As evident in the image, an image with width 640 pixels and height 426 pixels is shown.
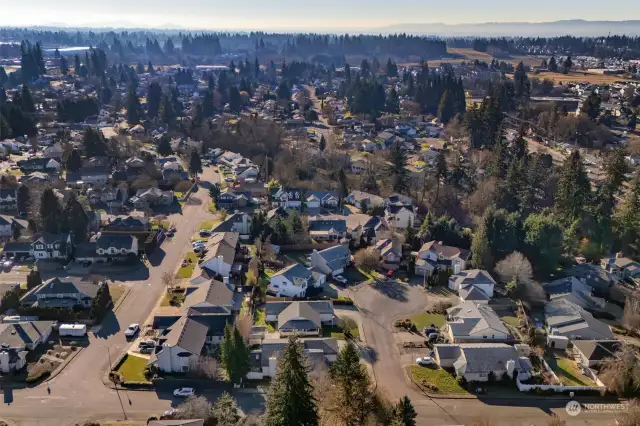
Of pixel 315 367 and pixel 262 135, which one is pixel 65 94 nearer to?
pixel 262 135

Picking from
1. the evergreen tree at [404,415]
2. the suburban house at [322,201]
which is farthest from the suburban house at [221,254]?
the evergreen tree at [404,415]

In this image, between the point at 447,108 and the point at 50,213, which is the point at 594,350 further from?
the point at 447,108

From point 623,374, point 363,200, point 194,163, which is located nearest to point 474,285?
point 623,374

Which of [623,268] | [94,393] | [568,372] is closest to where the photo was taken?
[94,393]

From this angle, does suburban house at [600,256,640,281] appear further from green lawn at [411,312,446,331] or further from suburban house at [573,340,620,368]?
green lawn at [411,312,446,331]

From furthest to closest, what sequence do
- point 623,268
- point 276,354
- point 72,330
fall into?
point 623,268, point 72,330, point 276,354

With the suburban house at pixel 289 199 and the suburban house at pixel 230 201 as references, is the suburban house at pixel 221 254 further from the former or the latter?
the suburban house at pixel 289 199

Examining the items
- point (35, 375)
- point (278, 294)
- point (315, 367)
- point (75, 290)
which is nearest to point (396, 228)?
point (278, 294)
